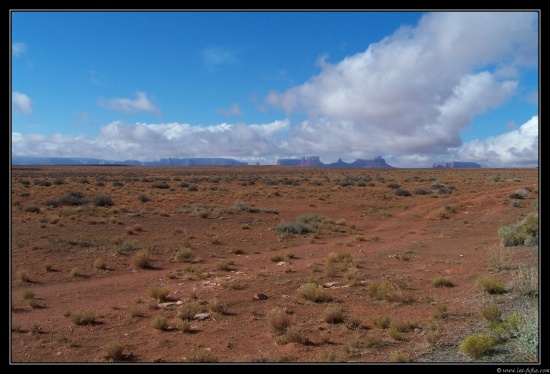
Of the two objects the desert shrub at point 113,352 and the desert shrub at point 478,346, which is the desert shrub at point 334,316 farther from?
the desert shrub at point 113,352

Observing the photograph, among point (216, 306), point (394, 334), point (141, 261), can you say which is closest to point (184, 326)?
point (216, 306)

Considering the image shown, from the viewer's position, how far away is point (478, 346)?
5.35 metres

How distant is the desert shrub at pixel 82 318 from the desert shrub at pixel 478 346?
294 inches

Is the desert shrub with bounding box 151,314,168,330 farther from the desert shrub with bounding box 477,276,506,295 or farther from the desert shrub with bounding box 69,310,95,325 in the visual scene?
the desert shrub with bounding box 477,276,506,295

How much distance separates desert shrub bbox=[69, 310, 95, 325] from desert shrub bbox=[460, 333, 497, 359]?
24.5 ft

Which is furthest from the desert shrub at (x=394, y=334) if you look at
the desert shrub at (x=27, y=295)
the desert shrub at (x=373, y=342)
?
the desert shrub at (x=27, y=295)

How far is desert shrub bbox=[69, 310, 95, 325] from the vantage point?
805 cm

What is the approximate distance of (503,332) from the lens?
587 cm

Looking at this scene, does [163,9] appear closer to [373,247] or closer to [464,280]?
[464,280]

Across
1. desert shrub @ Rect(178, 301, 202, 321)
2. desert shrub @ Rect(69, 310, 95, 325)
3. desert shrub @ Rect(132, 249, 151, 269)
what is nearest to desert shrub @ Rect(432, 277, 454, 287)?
desert shrub @ Rect(178, 301, 202, 321)

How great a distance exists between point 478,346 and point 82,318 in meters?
7.78

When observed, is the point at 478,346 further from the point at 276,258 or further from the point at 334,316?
the point at 276,258
